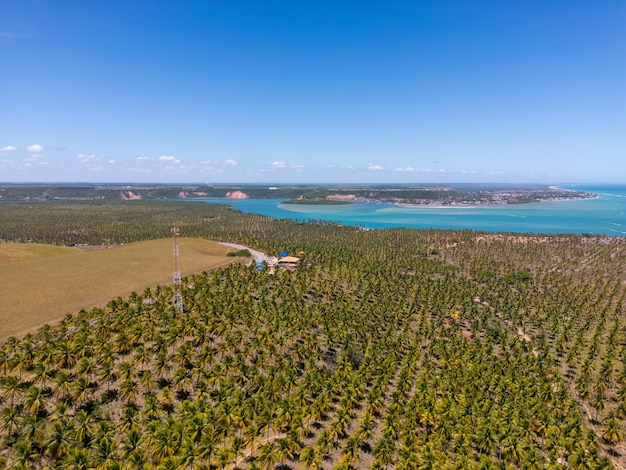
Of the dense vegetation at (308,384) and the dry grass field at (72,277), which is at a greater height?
the dry grass field at (72,277)

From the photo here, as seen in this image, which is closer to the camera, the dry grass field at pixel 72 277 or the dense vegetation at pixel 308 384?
the dense vegetation at pixel 308 384

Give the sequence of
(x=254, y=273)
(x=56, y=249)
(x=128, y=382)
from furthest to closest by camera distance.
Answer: (x=56, y=249) → (x=254, y=273) → (x=128, y=382)

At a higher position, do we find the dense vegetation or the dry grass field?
the dry grass field

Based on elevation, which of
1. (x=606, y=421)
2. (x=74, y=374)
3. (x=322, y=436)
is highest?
(x=74, y=374)

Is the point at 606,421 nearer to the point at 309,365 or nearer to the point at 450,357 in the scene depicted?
the point at 450,357

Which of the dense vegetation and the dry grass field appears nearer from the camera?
the dense vegetation

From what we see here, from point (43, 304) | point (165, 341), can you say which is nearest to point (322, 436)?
point (165, 341)
